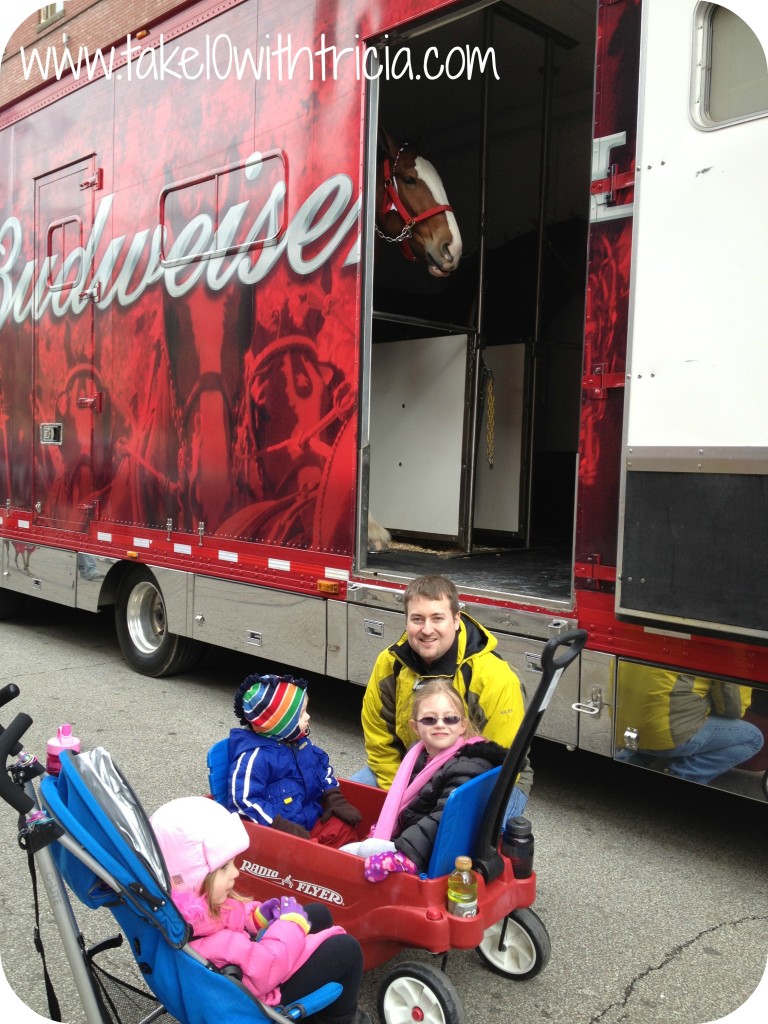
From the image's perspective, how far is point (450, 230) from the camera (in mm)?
5656

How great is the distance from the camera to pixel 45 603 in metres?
9.55

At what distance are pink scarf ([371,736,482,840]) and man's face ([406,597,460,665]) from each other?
Answer: 1.09 ft

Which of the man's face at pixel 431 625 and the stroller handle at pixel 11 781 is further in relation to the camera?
the man's face at pixel 431 625

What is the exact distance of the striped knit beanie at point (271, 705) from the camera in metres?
2.86

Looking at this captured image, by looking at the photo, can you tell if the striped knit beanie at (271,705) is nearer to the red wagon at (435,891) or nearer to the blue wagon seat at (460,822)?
the red wagon at (435,891)

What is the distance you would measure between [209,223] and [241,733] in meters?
3.82

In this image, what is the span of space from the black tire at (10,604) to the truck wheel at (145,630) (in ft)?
8.09

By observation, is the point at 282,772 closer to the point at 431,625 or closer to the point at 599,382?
the point at 431,625

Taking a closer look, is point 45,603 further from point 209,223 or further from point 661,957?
point 661,957

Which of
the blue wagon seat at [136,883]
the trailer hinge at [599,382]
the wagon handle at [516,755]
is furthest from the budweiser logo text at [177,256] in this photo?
the blue wagon seat at [136,883]

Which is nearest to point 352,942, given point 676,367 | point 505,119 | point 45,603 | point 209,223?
point 676,367

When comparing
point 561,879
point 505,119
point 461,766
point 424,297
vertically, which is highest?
point 505,119

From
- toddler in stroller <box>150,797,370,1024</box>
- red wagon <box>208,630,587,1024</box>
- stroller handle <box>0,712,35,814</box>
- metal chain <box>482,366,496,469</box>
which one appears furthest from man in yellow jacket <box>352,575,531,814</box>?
metal chain <box>482,366,496,469</box>

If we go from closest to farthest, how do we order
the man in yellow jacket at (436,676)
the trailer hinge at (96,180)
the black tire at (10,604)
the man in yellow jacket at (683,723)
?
the man in yellow jacket at (436,676)
the man in yellow jacket at (683,723)
the trailer hinge at (96,180)
the black tire at (10,604)
